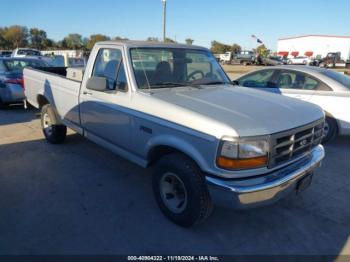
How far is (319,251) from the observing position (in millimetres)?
2943

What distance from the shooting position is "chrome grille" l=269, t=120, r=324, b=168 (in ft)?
9.12

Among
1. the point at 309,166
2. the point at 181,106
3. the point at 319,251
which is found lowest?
the point at 319,251

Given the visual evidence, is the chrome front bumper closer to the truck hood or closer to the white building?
the truck hood

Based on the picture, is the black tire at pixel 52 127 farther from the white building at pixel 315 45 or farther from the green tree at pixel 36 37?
the green tree at pixel 36 37

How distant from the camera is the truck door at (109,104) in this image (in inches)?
145

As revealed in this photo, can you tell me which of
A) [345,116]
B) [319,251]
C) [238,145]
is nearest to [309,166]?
[319,251]

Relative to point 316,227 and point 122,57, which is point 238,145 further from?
point 122,57

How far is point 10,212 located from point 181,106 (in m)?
2.39

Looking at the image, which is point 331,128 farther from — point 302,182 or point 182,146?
point 182,146

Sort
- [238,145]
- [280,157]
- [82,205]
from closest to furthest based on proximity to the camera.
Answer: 1. [238,145]
2. [280,157]
3. [82,205]

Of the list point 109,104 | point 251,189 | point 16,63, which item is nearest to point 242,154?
point 251,189

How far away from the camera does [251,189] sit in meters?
2.66

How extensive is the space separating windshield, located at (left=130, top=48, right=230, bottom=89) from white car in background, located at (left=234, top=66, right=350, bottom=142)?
2095 millimetres

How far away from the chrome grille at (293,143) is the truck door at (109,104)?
1.69 meters
